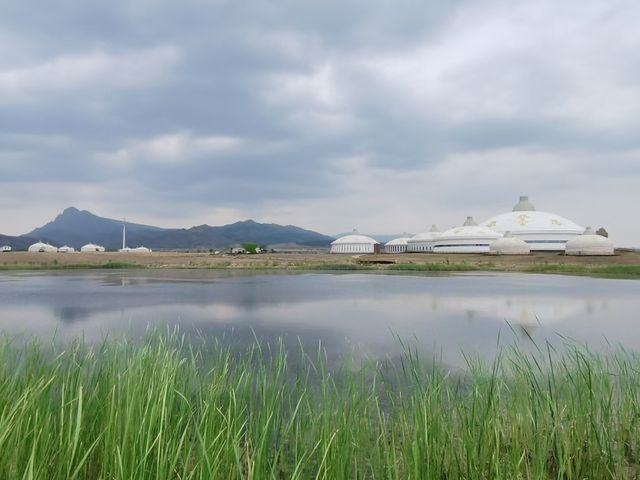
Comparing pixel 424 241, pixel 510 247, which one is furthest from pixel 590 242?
pixel 424 241

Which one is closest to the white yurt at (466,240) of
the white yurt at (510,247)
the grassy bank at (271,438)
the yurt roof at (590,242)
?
the white yurt at (510,247)

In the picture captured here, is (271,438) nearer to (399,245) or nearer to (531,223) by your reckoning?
(531,223)

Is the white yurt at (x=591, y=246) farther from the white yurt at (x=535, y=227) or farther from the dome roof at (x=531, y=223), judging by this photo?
the dome roof at (x=531, y=223)

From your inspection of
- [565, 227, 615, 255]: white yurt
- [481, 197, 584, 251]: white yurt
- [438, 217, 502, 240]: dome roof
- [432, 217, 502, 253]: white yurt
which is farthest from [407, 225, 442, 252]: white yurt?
[565, 227, 615, 255]: white yurt

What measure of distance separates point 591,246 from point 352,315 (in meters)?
70.3

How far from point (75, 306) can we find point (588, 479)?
20549 mm

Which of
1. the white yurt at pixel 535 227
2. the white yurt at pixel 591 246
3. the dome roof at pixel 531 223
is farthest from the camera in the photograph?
the dome roof at pixel 531 223

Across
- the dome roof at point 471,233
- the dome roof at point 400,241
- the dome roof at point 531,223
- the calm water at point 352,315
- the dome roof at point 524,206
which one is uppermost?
the dome roof at point 524,206

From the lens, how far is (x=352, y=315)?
17.9 m

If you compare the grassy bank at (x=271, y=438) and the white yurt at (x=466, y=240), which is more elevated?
the white yurt at (x=466, y=240)

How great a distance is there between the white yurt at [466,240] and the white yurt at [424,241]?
8324mm

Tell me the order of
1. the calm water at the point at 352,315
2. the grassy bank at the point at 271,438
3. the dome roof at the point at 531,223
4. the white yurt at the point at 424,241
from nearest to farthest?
the grassy bank at the point at 271,438 → the calm water at the point at 352,315 → the dome roof at the point at 531,223 → the white yurt at the point at 424,241

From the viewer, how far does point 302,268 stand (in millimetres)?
56969

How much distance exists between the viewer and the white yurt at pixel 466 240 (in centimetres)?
9644
